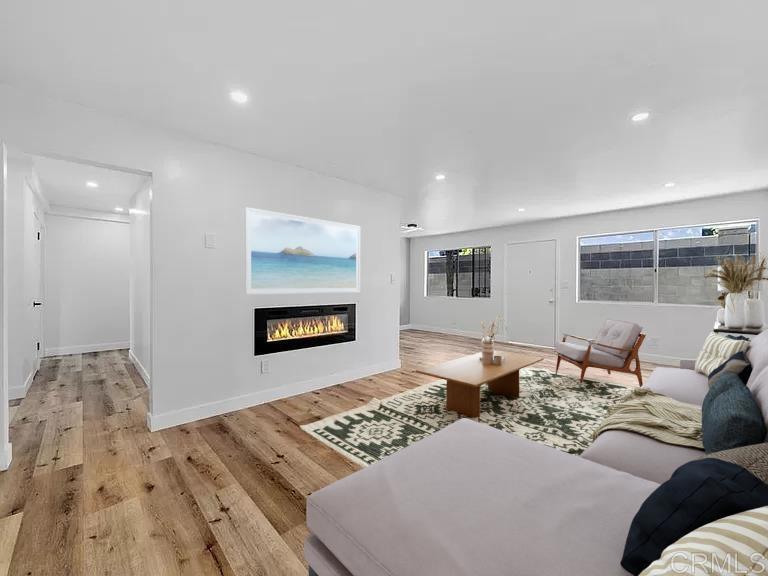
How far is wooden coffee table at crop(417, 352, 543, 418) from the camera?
2990 mm

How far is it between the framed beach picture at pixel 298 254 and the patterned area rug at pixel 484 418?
4.58 feet

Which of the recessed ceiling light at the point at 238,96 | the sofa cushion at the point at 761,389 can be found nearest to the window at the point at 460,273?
the sofa cushion at the point at 761,389

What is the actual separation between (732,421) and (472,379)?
1.72m

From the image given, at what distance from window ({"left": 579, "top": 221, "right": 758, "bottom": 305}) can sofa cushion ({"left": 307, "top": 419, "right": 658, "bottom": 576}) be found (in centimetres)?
478

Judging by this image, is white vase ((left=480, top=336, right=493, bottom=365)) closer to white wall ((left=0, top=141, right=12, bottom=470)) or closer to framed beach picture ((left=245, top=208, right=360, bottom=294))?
framed beach picture ((left=245, top=208, right=360, bottom=294))

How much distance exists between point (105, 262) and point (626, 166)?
23.8 feet

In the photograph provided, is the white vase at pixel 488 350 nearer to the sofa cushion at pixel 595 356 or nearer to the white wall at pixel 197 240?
the sofa cushion at pixel 595 356

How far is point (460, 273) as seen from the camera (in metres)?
7.92

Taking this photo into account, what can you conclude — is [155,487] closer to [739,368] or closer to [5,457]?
[5,457]

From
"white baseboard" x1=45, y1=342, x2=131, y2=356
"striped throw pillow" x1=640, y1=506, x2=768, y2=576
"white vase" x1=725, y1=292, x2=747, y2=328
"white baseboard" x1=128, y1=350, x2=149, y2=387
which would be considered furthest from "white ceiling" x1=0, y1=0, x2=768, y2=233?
"white baseboard" x1=45, y1=342, x2=131, y2=356

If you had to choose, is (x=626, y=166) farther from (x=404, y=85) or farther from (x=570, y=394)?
(x=404, y=85)

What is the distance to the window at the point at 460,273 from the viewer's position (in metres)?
7.43

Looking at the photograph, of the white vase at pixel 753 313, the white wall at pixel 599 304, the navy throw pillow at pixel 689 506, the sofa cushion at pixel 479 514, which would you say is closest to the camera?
the navy throw pillow at pixel 689 506

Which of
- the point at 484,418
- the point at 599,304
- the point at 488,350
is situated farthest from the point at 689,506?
the point at 599,304
